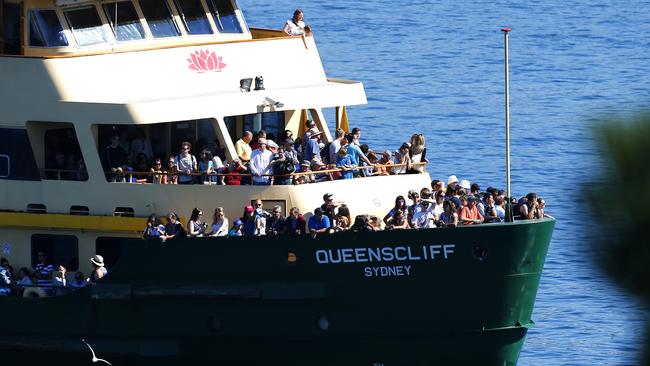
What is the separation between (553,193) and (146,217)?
21.3 metres

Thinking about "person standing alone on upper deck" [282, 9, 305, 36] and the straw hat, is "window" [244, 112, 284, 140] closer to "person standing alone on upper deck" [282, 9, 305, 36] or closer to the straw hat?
"person standing alone on upper deck" [282, 9, 305, 36]

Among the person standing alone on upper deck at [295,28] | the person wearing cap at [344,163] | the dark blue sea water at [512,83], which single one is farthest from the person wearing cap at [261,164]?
the dark blue sea water at [512,83]

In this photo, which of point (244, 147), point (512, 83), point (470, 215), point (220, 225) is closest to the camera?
point (220, 225)

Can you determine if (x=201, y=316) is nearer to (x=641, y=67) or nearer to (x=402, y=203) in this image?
(x=402, y=203)

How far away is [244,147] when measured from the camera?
18172 millimetres

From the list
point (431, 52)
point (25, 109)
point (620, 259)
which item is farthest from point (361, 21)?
point (620, 259)

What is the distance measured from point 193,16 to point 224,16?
0.57m

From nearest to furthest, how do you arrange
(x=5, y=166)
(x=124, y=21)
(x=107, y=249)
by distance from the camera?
(x=107, y=249), (x=5, y=166), (x=124, y=21)

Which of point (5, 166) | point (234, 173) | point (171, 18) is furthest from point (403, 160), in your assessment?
point (5, 166)

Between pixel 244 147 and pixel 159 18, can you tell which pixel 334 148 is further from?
pixel 159 18

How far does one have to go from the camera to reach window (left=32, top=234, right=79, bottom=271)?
17500 mm

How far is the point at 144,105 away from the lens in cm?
Answer: 1691

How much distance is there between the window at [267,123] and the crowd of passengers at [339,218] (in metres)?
2.58

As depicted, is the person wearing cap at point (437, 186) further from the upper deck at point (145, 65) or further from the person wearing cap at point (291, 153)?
the upper deck at point (145, 65)
